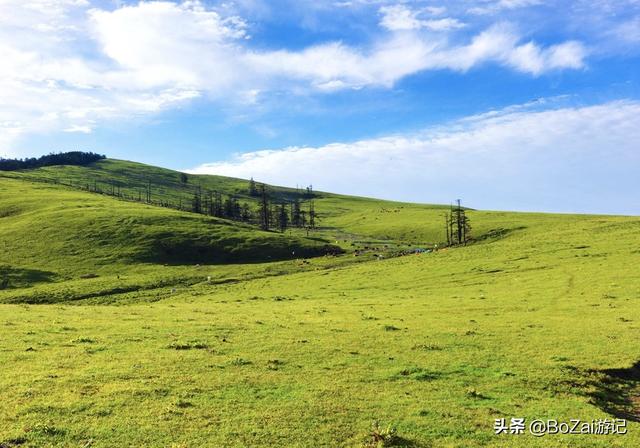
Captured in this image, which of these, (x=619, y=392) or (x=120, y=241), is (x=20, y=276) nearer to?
(x=120, y=241)

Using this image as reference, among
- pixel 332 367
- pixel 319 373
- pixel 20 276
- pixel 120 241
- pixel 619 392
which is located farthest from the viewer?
pixel 120 241

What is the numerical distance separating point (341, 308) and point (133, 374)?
26.7 meters


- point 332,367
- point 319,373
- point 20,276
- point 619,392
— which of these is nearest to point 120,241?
point 20,276

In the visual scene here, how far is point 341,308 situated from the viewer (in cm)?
4359

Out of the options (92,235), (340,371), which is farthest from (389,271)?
(92,235)

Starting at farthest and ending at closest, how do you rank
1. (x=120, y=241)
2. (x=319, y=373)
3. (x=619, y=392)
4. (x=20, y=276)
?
(x=120, y=241) → (x=20, y=276) → (x=319, y=373) → (x=619, y=392)

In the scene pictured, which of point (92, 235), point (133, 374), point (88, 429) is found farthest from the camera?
point (92, 235)

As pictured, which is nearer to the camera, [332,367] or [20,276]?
[332,367]

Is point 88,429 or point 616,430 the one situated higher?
point 88,429

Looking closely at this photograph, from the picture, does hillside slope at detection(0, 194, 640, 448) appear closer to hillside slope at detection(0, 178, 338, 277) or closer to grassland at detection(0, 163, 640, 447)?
grassland at detection(0, 163, 640, 447)

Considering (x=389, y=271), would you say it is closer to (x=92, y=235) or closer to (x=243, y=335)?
(x=243, y=335)

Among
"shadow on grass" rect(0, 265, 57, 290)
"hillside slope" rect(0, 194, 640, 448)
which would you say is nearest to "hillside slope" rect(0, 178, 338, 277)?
"shadow on grass" rect(0, 265, 57, 290)

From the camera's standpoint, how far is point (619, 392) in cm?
1972

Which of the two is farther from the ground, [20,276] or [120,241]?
[120,241]
